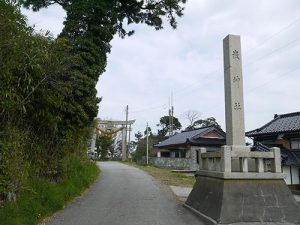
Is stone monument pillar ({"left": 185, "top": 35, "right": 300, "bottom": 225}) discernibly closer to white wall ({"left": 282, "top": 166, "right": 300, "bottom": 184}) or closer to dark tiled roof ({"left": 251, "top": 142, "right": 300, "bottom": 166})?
dark tiled roof ({"left": 251, "top": 142, "right": 300, "bottom": 166})

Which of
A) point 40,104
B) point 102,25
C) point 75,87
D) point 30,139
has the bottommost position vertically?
point 30,139

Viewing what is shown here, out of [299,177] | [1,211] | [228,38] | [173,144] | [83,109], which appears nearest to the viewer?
[1,211]

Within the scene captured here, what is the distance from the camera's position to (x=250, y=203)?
848 cm

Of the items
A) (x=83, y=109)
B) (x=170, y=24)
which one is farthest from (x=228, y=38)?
(x=83, y=109)

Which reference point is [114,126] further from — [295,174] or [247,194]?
[247,194]

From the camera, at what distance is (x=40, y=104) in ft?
27.2

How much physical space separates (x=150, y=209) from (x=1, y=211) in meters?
4.85

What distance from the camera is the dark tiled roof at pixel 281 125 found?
2291 centimetres

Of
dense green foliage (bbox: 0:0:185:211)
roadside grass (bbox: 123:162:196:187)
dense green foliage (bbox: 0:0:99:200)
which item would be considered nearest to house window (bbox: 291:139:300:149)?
roadside grass (bbox: 123:162:196:187)

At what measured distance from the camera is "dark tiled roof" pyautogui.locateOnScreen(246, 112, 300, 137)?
22906 mm

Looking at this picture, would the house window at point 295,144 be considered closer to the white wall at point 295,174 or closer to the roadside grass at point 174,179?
the white wall at point 295,174

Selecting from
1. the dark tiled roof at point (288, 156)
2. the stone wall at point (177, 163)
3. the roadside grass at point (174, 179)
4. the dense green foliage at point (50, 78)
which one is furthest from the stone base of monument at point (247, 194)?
the stone wall at point (177, 163)

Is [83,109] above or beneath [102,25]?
beneath

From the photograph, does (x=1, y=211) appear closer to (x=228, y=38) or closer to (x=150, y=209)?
(x=150, y=209)
